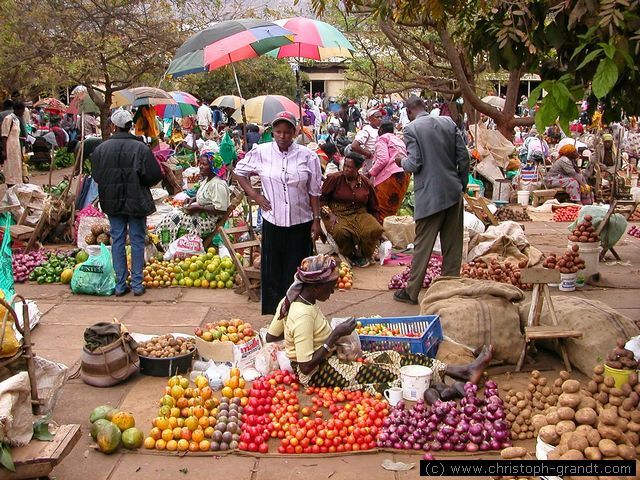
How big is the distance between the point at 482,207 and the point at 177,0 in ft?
27.9

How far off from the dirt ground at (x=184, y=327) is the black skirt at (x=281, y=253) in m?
0.59

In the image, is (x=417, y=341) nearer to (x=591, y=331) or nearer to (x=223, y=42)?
(x=591, y=331)

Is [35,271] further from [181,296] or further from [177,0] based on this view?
[177,0]

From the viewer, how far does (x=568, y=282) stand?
7703mm

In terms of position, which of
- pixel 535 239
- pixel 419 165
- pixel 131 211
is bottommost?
pixel 535 239

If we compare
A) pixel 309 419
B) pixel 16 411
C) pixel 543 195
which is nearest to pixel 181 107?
pixel 543 195

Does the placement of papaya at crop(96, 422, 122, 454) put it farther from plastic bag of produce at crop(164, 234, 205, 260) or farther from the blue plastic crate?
plastic bag of produce at crop(164, 234, 205, 260)

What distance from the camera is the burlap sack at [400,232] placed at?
9.71m

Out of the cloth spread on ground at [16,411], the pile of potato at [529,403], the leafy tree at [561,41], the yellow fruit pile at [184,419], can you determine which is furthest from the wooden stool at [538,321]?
the cloth spread on ground at [16,411]

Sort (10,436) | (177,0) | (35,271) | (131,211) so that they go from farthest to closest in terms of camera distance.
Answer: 1. (177,0)
2. (35,271)
3. (131,211)
4. (10,436)

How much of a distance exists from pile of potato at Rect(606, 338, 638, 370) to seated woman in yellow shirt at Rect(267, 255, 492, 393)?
98cm

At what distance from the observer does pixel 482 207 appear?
1061 centimetres

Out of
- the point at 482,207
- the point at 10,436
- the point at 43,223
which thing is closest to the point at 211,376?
the point at 10,436

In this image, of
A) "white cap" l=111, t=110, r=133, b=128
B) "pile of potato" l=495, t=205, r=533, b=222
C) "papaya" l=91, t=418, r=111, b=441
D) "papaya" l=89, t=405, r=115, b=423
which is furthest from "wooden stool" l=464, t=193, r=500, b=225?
"papaya" l=91, t=418, r=111, b=441
